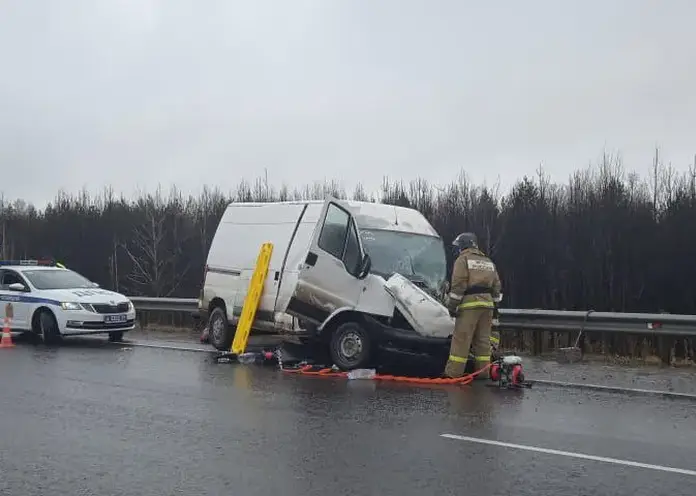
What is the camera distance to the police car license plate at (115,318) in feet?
50.5

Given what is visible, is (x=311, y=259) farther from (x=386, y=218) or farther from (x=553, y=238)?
(x=553, y=238)

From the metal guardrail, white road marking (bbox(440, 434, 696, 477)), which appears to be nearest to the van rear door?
the metal guardrail

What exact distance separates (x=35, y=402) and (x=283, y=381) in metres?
3.13

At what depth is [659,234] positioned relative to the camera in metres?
44.6

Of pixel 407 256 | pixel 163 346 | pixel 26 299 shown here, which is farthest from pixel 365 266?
pixel 26 299

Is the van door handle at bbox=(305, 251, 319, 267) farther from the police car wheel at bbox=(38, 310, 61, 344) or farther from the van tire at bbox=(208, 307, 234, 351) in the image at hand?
the police car wheel at bbox=(38, 310, 61, 344)

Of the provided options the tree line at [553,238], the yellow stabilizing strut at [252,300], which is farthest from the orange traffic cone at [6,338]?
the tree line at [553,238]

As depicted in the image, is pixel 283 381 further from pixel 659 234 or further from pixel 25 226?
pixel 25 226

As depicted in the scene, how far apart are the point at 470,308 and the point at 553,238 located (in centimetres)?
4038

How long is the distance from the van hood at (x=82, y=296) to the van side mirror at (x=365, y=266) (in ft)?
21.8

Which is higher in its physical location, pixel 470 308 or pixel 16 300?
pixel 470 308

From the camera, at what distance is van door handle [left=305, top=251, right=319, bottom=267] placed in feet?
38.7

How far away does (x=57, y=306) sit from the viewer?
15250mm

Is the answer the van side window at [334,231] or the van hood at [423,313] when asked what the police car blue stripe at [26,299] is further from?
the van hood at [423,313]
